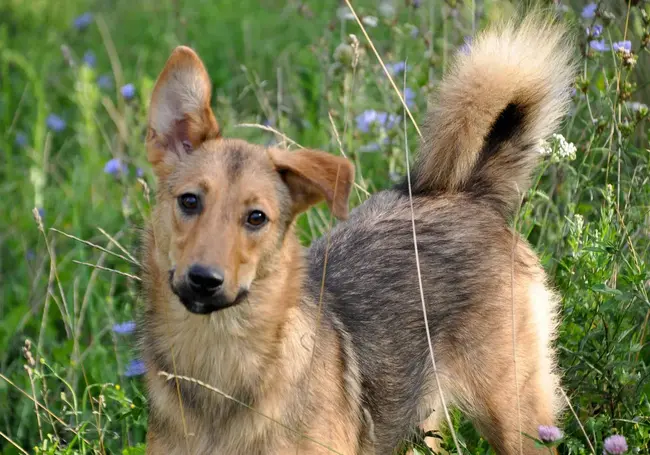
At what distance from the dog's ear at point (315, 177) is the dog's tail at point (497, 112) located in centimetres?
75

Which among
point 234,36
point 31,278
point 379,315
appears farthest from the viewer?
point 234,36

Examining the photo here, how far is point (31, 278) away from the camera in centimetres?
611

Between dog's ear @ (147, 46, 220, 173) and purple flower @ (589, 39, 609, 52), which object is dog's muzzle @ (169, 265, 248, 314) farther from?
purple flower @ (589, 39, 609, 52)

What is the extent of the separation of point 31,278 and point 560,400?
329 centimetres

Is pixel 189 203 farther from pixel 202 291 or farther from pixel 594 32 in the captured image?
pixel 594 32

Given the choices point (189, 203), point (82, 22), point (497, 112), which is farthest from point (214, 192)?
point (82, 22)

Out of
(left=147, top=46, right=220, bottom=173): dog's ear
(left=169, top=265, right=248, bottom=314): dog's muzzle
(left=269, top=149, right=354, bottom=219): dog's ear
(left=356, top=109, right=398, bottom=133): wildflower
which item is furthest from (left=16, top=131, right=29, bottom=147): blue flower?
(left=169, top=265, right=248, bottom=314): dog's muzzle

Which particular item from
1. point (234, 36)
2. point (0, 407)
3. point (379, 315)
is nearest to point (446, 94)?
point (379, 315)

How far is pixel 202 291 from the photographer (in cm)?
333

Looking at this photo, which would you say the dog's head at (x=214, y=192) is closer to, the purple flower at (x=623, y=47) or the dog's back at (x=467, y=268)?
the dog's back at (x=467, y=268)

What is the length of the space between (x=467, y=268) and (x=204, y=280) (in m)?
1.34

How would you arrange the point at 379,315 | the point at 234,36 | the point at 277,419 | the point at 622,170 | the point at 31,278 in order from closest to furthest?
the point at 277,419, the point at 379,315, the point at 622,170, the point at 31,278, the point at 234,36

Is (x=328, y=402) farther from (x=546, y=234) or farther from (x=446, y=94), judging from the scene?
(x=546, y=234)

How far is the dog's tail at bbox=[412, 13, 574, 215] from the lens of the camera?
4.25 m
